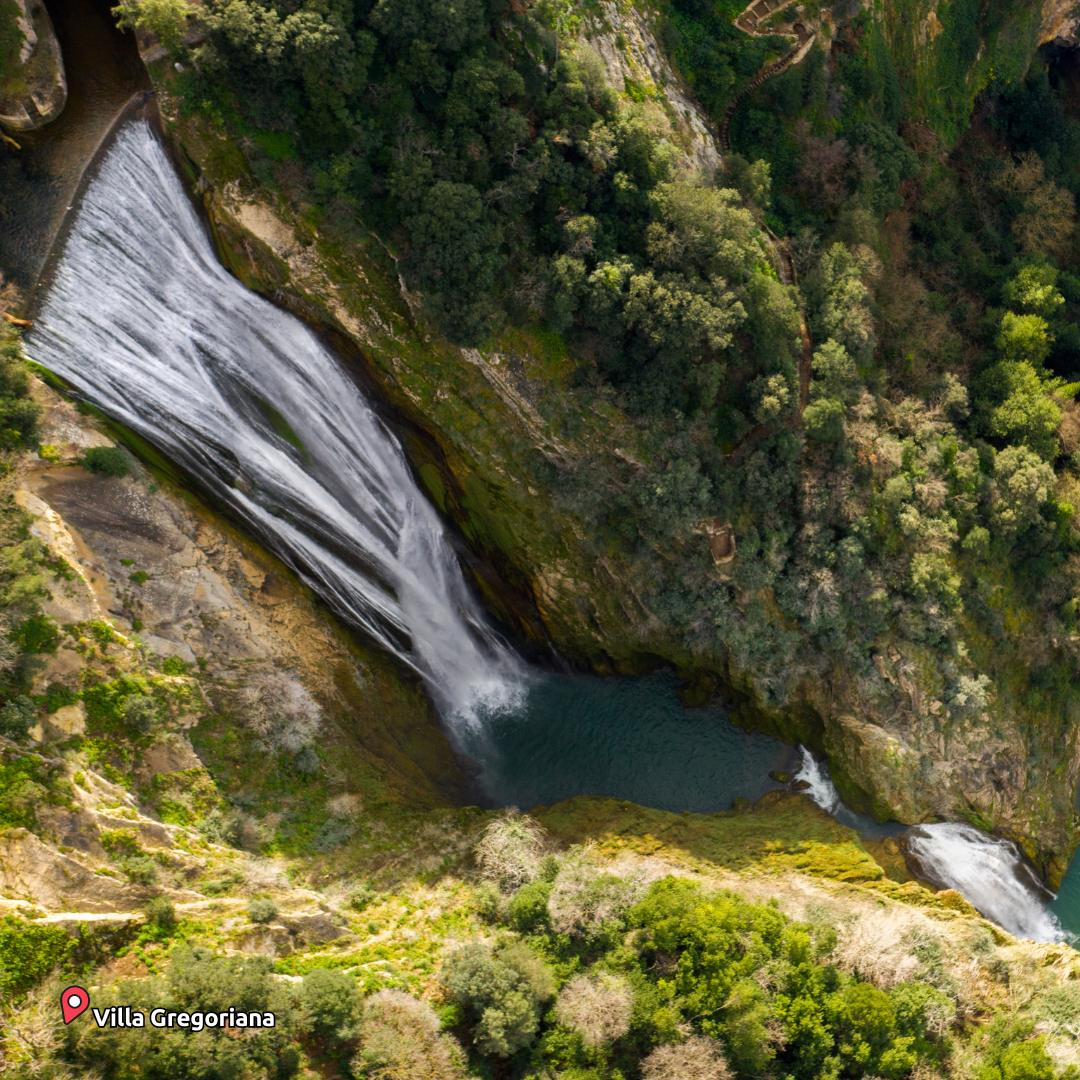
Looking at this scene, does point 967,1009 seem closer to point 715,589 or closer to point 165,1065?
point 715,589

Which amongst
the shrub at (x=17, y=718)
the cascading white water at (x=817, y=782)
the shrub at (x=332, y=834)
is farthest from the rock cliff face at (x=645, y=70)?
the shrub at (x=17, y=718)

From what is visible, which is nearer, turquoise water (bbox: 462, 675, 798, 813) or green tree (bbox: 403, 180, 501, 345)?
green tree (bbox: 403, 180, 501, 345)

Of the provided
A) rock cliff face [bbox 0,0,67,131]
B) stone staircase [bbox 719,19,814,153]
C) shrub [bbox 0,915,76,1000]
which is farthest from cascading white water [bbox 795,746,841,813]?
rock cliff face [bbox 0,0,67,131]

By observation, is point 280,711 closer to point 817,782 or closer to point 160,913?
point 160,913

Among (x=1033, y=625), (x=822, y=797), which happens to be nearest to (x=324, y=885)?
(x=822, y=797)

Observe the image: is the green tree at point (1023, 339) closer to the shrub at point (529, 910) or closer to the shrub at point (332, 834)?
the shrub at point (529, 910)

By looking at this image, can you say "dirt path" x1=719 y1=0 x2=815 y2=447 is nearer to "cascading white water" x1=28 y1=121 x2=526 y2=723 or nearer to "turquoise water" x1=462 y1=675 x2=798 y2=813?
"turquoise water" x1=462 y1=675 x2=798 y2=813
